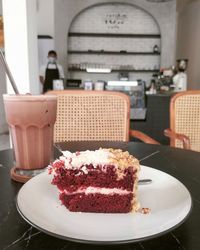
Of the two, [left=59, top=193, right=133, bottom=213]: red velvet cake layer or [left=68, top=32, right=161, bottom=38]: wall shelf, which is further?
[left=68, top=32, right=161, bottom=38]: wall shelf

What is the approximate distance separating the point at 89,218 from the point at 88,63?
24.6 feet

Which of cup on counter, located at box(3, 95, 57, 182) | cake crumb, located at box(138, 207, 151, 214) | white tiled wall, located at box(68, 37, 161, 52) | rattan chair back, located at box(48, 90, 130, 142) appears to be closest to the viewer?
cake crumb, located at box(138, 207, 151, 214)

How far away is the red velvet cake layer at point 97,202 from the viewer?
59cm

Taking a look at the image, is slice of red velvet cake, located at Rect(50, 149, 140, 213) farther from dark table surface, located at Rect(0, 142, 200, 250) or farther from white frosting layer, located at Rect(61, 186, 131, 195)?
dark table surface, located at Rect(0, 142, 200, 250)

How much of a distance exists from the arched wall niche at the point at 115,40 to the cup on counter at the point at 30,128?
6.98 meters

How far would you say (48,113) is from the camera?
852 millimetres

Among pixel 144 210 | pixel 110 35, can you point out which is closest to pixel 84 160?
pixel 144 210

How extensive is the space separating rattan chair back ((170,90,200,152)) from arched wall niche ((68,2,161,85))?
597 centimetres

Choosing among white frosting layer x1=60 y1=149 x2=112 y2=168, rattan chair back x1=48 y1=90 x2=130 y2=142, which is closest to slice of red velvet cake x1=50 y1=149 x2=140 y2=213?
white frosting layer x1=60 y1=149 x2=112 y2=168

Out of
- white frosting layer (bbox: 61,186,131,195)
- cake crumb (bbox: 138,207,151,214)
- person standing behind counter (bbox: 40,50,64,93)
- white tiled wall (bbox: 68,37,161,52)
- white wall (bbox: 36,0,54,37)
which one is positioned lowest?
cake crumb (bbox: 138,207,151,214)

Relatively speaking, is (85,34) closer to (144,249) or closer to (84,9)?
(84,9)

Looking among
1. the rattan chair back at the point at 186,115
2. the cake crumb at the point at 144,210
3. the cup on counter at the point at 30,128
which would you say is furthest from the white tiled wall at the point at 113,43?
the cake crumb at the point at 144,210

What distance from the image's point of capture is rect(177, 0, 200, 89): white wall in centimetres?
714

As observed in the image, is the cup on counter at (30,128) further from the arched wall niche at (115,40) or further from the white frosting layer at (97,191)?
the arched wall niche at (115,40)
